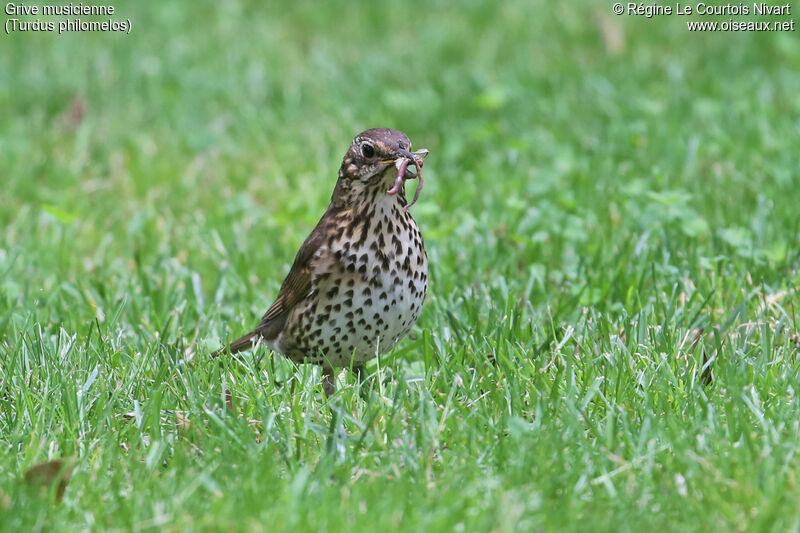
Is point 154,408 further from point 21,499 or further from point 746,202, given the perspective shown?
point 746,202

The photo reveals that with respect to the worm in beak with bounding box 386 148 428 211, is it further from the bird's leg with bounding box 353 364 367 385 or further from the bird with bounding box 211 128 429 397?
the bird's leg with bounding box 353 364 367 385

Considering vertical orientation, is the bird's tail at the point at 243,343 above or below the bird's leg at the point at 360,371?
above

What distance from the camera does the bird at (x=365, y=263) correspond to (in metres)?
3.95

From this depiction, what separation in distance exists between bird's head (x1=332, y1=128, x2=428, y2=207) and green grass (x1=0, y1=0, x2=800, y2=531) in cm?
65

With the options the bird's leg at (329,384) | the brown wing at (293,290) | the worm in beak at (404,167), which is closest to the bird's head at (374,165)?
the worm in beak at (404,167)

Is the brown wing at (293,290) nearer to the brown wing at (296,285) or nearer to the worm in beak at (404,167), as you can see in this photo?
the brown wing at (296,285)

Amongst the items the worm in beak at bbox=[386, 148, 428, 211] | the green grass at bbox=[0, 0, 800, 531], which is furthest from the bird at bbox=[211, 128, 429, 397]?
the green grass at bbox=[0, 0, 800, 531]

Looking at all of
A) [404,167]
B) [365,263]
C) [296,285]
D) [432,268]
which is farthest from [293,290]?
[432,268]

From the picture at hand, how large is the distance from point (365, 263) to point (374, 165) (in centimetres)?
34

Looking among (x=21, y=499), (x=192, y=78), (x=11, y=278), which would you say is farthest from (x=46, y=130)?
(x=21, y=499)

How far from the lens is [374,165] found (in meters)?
3.96

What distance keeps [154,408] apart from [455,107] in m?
4.50

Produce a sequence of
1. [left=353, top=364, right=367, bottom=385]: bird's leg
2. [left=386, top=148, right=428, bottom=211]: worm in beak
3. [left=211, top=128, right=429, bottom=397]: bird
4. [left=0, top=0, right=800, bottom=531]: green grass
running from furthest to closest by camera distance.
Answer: [left=353, top=364, right=367, bottom=385]: bird's leg
[left=211, top=128, right=429, bottom=397]: bird
[left=386, top=148, right=428, bottom=211]: worm in beak
[left=0, top=0, right=800, bottom=531]: green grass

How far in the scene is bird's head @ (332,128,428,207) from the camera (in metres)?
3.88
